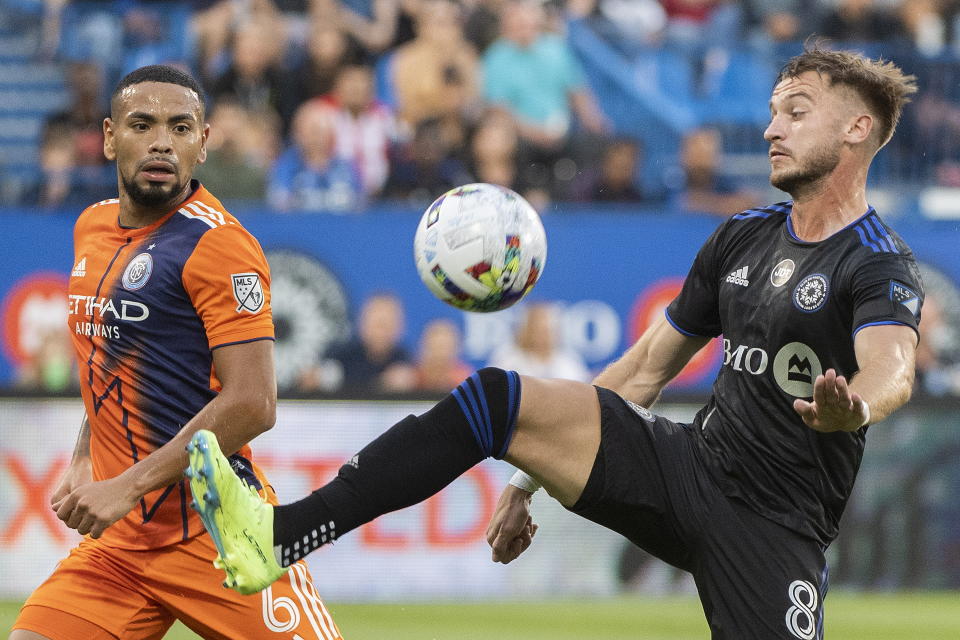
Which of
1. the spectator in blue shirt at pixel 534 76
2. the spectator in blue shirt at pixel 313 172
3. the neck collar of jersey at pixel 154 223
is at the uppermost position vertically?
the spectator in blue shirt at pixel 534 76

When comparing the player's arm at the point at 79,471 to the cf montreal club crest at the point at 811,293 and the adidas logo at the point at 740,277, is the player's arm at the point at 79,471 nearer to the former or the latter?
the adidas logo at the point at 740,277

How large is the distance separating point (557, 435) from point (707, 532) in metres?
0.59

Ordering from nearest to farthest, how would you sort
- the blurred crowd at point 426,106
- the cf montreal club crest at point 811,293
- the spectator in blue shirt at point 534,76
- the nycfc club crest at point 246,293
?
1. the nycfc club crest at point 246,293
2. the cf montreal club crest at point 811,293
3. the blurred crowd at point 426,106
4. the spectator in blue shirt at point 534,76

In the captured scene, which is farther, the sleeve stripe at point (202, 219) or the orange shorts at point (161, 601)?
the sleeve stripe at point (202, 219)

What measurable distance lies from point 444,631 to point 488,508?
95 centimetres

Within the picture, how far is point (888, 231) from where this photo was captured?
14.2ft

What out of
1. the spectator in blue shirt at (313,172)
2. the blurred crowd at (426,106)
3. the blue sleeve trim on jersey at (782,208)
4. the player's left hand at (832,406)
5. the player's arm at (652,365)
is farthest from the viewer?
the spectator in blue shirt at (313,172)

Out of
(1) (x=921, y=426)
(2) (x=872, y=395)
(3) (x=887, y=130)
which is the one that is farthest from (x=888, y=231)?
(1) (x=921, y=426)

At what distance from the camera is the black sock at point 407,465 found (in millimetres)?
3779

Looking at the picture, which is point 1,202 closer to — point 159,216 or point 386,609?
point 386,609

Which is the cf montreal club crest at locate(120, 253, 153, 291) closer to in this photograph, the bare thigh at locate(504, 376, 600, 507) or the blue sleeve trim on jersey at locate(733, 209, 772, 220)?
the bare thigh at locate(504, 376, 600, 507)

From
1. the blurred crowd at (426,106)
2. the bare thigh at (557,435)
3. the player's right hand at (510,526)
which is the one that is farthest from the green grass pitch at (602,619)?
the bare thigh at (557,435)

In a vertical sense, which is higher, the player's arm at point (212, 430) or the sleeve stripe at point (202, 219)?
the sleeve stripe at point (202, 219)

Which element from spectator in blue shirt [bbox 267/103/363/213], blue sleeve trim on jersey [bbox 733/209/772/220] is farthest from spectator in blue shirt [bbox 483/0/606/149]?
blue sleeve trim on jersey [bbox 733/209/772/220]
